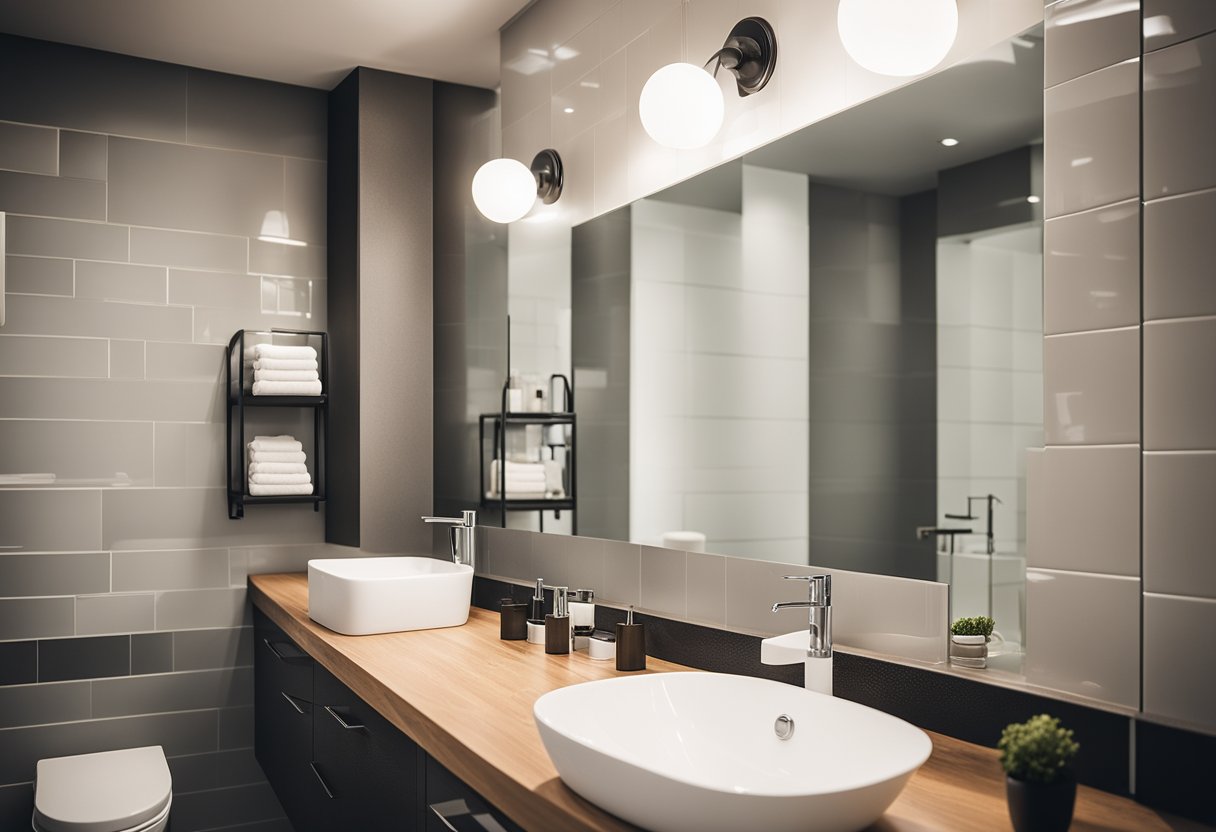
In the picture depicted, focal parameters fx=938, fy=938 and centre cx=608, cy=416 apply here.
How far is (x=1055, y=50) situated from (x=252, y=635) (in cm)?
300

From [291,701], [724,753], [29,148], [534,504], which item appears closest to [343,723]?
[291,701]

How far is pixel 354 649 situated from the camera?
2.13 meters

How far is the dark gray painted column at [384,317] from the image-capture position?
3.17 m

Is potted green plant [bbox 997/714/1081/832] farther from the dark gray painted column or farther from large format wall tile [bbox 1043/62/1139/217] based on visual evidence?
the dark gray painted column

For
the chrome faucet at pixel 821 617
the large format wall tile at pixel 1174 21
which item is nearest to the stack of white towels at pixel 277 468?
the chrome faucet at pixel 821 617

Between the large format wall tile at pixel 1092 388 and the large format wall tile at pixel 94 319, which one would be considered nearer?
the large format wall tile at pixel 1092 388

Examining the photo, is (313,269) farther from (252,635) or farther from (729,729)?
(729,729)

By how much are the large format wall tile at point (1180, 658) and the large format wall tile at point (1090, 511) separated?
0.06 m

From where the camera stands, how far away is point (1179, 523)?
1137 mm

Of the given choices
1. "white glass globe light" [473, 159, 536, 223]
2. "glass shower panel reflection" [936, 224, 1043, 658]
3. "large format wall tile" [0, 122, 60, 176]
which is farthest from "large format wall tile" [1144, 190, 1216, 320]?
"large format wall tile" [0, 122, 60, 176]

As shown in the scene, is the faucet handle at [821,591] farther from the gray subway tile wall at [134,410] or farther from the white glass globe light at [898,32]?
the gray subway tile wall at [134,410]

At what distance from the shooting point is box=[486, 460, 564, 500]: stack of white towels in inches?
106

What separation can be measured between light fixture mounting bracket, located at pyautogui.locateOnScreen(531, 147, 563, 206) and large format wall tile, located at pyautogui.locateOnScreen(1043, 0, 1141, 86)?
5.12ft

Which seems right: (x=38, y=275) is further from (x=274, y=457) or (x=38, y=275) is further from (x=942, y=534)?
(x=942, y=534)
